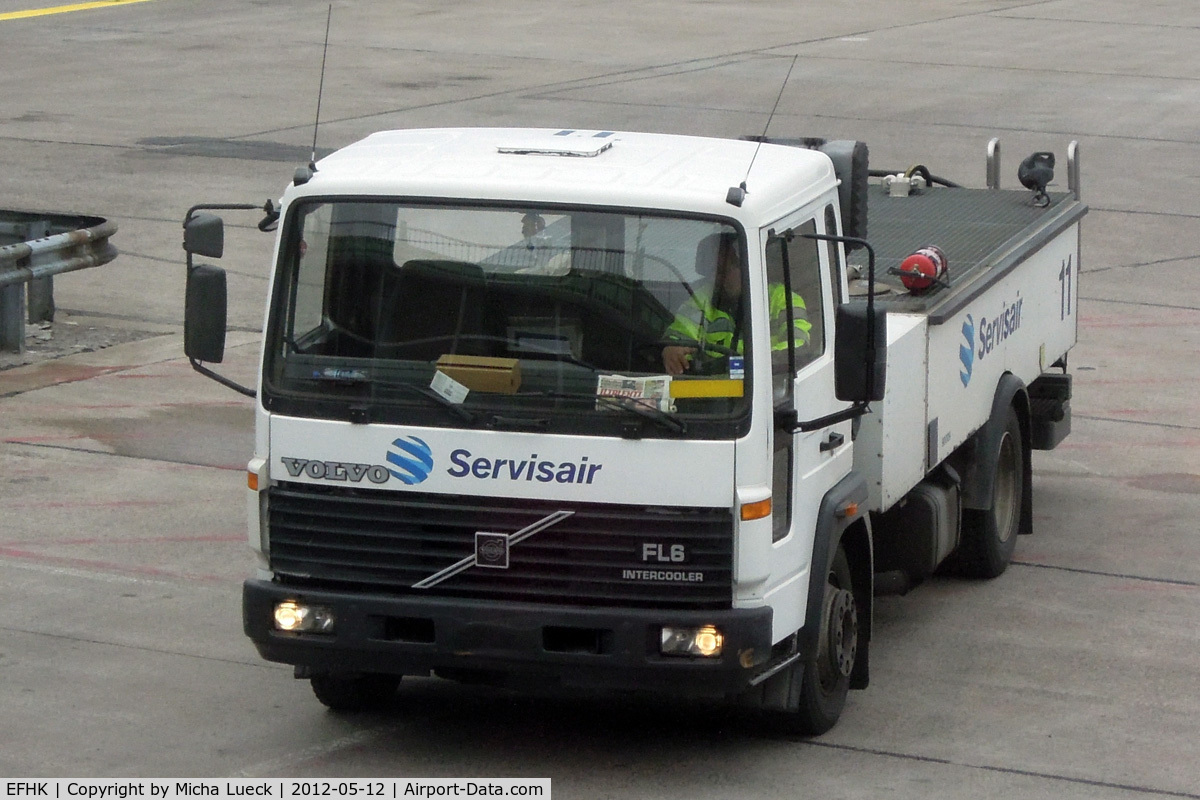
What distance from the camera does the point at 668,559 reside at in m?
6.87

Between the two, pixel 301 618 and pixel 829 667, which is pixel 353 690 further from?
pixel 829 667

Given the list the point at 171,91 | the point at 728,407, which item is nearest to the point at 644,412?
the point at 728,407

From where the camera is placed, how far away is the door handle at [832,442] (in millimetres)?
7527

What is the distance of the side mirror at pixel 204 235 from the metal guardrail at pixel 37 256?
6735 millimetres

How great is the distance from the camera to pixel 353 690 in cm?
783

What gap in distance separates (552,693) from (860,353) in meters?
1.67

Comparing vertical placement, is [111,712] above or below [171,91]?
below

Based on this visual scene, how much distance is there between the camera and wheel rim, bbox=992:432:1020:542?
33.7 ft

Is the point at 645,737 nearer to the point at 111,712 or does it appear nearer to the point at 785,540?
the point at 785,540

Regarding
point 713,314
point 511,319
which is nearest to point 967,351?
point 713,314

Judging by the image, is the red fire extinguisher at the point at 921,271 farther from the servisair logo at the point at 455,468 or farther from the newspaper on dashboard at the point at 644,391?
the servisair logo at the point at 455,468

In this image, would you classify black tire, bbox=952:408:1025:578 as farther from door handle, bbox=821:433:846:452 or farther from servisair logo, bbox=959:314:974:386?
door handle, bbox=821:433:846:452

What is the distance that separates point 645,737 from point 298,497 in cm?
174

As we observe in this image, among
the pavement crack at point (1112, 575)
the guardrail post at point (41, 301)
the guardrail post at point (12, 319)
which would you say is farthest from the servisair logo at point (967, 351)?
the guardrail post at point (41, 301)
